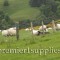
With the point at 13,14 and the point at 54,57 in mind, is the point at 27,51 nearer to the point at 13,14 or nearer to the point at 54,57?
the point at 54,57

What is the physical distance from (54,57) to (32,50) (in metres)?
2.27

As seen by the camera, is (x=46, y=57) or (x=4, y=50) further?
(x=4, y=50)

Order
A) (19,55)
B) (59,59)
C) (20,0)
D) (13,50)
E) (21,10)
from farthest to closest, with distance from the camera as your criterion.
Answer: (20,0), (21,10), (13,50), (19,55), (59,59)

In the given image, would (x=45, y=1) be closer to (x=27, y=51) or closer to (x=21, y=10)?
(x=21, y=10)

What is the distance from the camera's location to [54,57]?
14914mm

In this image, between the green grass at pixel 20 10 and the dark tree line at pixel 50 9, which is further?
the green grass at pixel 20 10

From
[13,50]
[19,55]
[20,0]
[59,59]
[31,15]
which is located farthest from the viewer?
[20,0]

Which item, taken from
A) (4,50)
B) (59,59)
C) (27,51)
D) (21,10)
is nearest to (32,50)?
(27,51)

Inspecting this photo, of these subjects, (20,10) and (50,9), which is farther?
(20,10)

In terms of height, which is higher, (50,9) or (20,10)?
(20,10)

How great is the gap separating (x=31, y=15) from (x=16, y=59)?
115m

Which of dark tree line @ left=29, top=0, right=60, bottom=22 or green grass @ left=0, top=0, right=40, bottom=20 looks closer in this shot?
dark tree line @ left=29, top=0, right=60, bottom=22

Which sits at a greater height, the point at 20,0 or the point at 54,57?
the point at 20,0

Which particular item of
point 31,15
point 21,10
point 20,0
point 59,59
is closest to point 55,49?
point 59,59
